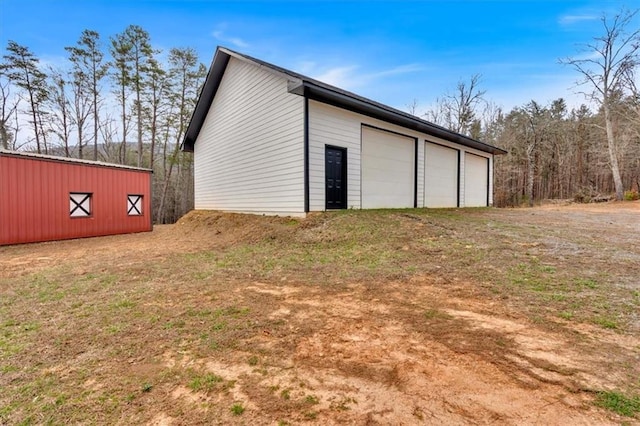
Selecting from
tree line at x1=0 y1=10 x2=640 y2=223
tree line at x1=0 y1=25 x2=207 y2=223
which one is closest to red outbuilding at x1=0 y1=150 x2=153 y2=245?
tree line at x1=0 y1=10 x2=640 y2=223

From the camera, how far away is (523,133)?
2672 cm

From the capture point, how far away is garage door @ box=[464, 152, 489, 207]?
13.3 meters

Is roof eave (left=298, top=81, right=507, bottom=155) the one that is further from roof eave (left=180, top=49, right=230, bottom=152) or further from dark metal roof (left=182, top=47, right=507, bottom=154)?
roof eave (left=180, top=49, right=230, bottom=152)

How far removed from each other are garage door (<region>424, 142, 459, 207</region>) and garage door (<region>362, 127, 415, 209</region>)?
1063mm

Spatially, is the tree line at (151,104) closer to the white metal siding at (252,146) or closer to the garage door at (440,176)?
the white metal siding at (252,146)

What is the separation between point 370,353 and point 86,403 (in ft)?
5.62

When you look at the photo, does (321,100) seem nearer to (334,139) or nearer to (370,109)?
(334,139)

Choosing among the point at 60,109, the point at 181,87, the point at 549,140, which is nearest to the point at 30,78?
the point at 60,109

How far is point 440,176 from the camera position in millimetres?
11719

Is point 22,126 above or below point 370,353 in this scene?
above

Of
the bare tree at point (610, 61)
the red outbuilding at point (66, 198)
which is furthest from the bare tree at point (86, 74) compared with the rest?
the bare tree at point (610, 61)

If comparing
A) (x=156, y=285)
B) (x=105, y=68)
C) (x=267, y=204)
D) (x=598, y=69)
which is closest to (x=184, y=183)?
(x=105, y=68)

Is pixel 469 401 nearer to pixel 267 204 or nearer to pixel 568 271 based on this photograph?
pixel 568 271

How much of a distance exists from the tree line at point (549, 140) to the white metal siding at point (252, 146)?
18.9m
